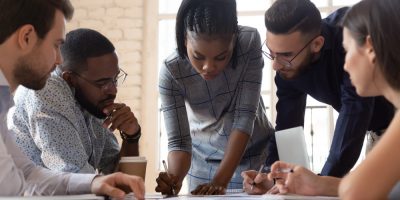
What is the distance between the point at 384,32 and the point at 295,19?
29.6 inches

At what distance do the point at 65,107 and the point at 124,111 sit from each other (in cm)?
33

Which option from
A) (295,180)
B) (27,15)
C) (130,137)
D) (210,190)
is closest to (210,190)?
(210,190)

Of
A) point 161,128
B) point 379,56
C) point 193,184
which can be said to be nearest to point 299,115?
point 193,184

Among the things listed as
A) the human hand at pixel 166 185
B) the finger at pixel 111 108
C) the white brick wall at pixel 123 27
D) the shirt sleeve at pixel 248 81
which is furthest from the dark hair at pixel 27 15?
the white brick wall at pixel 123 27

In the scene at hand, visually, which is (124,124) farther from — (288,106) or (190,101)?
(288,106)

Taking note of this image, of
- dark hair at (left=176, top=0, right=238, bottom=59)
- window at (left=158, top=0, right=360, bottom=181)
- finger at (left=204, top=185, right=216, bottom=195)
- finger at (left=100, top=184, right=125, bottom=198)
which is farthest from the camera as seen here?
window at (left=158, top=0, right=360, bottom=181)

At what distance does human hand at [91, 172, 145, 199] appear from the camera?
3.76 feet

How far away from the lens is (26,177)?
130 centimetres

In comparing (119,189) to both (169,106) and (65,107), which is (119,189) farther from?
(169,106)

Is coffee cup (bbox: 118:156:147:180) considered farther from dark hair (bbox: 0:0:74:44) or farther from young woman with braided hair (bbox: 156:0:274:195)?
dark hair (bbox: 0:0:74:44)

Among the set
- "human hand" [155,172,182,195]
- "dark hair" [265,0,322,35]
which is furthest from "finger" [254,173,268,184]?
"dark hair" [265,0,322,35]

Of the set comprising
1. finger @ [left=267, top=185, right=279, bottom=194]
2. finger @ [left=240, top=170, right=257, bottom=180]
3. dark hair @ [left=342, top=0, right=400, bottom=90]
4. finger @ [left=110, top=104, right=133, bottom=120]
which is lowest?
finger @ [left=240, top=170, right=257, bottom=180]

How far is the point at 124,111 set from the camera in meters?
1.71

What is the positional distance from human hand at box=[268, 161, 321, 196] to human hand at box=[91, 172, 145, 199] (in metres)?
0.32
